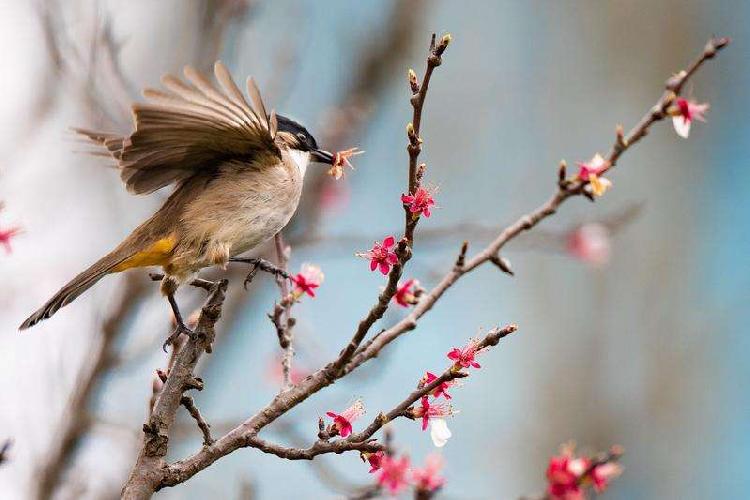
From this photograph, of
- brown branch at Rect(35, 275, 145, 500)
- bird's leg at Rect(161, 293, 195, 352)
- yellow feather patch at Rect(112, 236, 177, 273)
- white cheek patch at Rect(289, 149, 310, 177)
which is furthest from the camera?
white cheek patch at Rect(289, 149, 310, 177)

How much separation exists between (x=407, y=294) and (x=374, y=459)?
0.49 metres

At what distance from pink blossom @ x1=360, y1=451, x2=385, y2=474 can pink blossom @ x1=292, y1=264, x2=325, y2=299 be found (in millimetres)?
695

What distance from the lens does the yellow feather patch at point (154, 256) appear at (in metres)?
3.73

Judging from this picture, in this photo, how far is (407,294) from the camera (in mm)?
2646

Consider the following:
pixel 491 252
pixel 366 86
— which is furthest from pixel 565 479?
pixel 366 86

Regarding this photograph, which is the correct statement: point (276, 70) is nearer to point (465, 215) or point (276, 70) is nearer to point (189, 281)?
point (189, 281)

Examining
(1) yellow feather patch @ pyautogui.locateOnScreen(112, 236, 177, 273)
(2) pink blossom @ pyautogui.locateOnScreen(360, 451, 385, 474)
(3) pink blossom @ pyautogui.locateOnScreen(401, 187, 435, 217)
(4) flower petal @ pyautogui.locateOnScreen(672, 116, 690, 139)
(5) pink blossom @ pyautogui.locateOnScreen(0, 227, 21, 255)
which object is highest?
(1) yellow feather patch @ pyautogui.locateOnScreen(112, 236, 177, 273)

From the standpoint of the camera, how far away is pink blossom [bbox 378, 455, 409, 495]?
99.8 inches

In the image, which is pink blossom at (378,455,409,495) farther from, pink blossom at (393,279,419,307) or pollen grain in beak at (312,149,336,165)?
pollen grain in beak at (312,149,336,165)

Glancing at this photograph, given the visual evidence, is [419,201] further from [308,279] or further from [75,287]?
[75,287]

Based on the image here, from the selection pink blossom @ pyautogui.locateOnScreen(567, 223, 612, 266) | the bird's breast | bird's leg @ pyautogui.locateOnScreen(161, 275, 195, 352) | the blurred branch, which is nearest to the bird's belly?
the bird's breast

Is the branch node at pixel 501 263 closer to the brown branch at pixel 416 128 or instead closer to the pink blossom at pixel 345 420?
the brown branch at pixel 416 128

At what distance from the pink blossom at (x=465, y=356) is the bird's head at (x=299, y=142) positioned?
207 cm

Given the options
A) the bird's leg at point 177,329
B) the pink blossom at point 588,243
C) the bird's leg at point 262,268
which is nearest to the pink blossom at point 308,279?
the bird's leg at point 262,268
